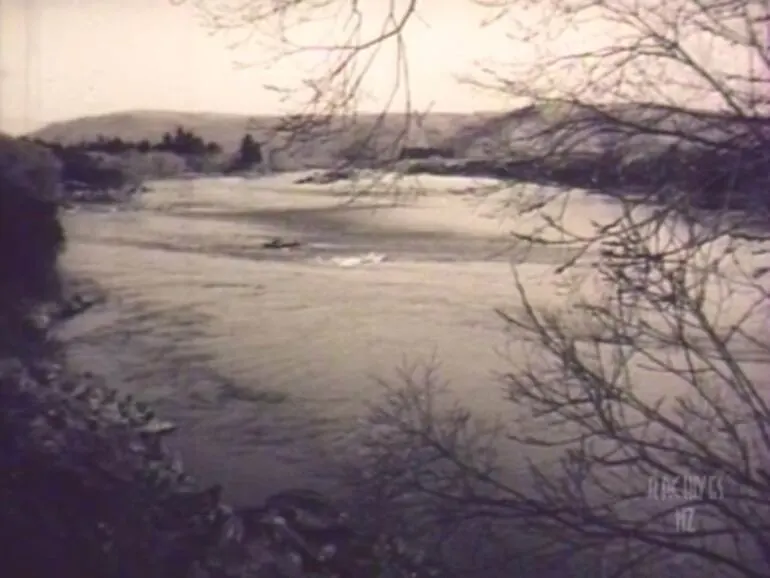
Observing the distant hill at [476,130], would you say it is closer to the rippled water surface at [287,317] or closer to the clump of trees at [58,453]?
the rippled water surface at [287,317]

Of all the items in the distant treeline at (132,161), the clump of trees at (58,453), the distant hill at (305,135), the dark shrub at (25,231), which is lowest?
the clump of trees at (58,453)

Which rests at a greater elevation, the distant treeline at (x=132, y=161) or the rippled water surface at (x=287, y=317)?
the distant treeline at (x=132, y=161)

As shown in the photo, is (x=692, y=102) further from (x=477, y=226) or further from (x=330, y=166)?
(x=330, y=166)

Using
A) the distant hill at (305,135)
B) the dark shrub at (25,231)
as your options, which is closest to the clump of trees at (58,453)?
the dark shrub at (25,231)

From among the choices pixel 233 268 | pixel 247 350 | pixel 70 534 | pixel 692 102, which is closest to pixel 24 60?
pixel 233 268

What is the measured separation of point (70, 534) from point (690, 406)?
902 millimetres

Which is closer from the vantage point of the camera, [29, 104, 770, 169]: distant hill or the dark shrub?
[29, 104, 770, 169]: distant hill

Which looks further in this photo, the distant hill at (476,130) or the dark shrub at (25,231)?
the dark shrub at (25,231)

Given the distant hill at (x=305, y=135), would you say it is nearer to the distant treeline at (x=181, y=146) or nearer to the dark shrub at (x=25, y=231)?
the distant treeline at (x=181, y=146)

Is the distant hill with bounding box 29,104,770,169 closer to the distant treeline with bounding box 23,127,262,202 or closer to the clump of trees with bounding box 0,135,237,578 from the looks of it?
the distant treeline with bounding box 23,127,262,202

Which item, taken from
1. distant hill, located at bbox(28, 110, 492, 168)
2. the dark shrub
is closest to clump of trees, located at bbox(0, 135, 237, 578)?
the dark shrub

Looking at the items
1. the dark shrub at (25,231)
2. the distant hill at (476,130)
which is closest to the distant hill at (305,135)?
the distant hill at (476,130)

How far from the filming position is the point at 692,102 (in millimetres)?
1445

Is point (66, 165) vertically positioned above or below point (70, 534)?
above
